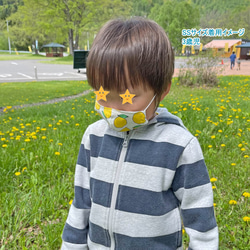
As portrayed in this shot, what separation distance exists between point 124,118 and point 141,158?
0.18 meters

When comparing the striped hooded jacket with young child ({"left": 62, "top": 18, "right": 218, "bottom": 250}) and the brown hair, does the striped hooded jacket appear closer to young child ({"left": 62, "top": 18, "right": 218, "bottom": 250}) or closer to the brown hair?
young child ({"left": 62, "top": 18, "right": 218, "bottom": 250})

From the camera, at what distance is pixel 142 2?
57500mm

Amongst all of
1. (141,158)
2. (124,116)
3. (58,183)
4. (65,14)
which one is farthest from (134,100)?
(65,14)

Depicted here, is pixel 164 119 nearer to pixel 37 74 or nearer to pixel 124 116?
pixel 124 116

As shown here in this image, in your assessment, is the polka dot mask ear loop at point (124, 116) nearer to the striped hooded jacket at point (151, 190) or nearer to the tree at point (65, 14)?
the striped hooded jacket at point (151, 190)

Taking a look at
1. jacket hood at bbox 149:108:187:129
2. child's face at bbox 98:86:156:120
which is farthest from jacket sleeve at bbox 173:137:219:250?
child's face at bbox 98:86:156:120

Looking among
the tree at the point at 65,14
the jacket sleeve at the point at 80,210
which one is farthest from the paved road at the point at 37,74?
the tree at the point at 65,14

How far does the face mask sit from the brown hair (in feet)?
0.27

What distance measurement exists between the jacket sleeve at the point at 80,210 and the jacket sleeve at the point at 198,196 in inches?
16.9

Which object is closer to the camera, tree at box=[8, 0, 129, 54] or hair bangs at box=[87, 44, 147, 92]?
hair bangs at box=[87, 44, 147, 92]

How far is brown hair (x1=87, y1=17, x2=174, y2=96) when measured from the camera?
2.85 feet

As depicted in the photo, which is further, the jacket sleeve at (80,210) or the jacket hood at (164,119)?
the jacket sleeve at (80,210)

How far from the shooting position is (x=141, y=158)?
37.6 inches

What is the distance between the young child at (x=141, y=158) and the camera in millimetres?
884
